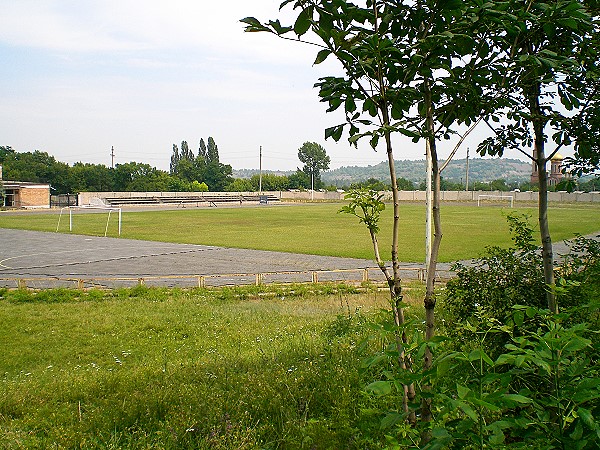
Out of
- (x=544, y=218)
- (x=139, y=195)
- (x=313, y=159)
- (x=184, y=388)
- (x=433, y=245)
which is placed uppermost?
(x=313, y=159)

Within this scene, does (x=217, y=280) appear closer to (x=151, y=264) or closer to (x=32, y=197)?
(x=151, y=264)

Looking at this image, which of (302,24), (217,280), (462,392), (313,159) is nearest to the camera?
(462,392)

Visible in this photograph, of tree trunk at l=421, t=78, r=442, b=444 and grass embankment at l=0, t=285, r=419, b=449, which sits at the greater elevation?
tree trunk at l=421, t=78, r=442, b=444

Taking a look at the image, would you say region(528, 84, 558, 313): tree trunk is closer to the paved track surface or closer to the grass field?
the paved track surface

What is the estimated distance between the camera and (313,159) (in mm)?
144750

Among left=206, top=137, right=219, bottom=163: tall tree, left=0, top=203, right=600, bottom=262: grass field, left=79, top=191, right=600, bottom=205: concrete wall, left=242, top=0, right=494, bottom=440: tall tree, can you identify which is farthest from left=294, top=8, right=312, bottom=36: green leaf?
left=206, top=137, right=219, bottom=163: tall tree

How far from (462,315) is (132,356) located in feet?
18.0

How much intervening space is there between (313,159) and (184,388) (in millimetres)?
140995

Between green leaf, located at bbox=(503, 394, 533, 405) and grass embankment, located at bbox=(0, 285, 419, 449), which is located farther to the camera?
grass embankment, located at bbox=(0, 285, 419, 449)

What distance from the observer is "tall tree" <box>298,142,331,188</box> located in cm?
14402

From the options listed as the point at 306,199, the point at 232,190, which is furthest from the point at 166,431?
the point at 232,190

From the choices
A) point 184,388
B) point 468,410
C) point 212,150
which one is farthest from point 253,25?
point 212,150

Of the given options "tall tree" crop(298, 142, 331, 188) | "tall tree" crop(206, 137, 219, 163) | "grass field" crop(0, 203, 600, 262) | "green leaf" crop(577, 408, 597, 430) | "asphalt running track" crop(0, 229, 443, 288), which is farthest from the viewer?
"tall tree" crop(298, 142, 331, 188)

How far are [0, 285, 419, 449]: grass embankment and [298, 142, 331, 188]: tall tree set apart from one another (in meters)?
132
